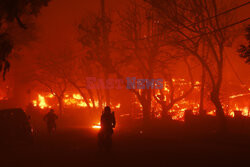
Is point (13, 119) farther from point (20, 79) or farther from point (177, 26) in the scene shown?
point (20, 79)

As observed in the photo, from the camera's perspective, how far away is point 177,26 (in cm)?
1973

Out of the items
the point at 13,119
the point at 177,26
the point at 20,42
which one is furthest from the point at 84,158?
the point at 20,42

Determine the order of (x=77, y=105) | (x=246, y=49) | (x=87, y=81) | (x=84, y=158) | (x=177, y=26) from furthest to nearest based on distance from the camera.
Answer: (x=77, y=105) < (x=87, y=81) < (x=177, y=26) < (x=246, y=49) < (x=84, y=158)

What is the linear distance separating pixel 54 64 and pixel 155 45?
2150 centimetres

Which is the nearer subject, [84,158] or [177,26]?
[84,158]

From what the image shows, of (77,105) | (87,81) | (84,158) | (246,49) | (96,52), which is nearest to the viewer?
(84,158)

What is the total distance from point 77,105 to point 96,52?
44.6 meters

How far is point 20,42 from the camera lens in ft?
92.2

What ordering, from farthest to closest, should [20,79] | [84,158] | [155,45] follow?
1. [20,79]
2. [155,45]
3. [84,158]

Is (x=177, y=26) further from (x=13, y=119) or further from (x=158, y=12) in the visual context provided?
(x=13, y=119)

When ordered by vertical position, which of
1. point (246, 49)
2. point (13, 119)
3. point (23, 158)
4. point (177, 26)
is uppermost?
point (177, 26)

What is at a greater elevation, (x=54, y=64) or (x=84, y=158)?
(x=54, y=64)

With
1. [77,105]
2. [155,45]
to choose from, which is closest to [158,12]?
[155,45]

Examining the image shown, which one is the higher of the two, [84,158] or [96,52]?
[96,52]
